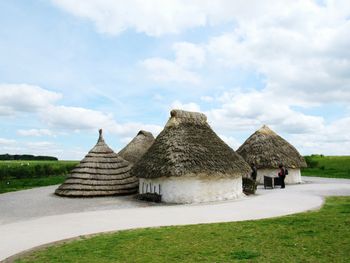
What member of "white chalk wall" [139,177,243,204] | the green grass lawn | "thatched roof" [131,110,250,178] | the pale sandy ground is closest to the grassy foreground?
the pale sandy ground

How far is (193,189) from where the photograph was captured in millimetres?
21750

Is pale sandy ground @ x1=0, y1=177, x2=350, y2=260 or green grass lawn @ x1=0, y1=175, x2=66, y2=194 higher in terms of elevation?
green grass lawn @ x1=0, y1=175, x2=66, y2=194

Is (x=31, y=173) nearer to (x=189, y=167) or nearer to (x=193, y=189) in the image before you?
(x=193, y=189)

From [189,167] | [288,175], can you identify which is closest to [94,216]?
[189,167]

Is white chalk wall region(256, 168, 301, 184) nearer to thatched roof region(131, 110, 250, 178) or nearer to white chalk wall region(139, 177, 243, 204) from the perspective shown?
thatched roof region(131, 110, 250, 178)

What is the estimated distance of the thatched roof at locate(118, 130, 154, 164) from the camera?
3381cm

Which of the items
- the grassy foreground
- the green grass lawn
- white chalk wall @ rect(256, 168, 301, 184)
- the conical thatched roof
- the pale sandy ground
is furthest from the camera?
white chalk wall @ rect(256, 168, 301, 184)

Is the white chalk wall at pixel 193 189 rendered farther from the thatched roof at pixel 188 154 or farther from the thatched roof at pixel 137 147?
the thatched roof at pixel 137 147

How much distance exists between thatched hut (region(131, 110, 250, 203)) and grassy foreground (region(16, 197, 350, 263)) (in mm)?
8140

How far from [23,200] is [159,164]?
839 centimetres

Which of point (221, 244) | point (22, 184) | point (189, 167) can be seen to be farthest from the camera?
point (22, 184)

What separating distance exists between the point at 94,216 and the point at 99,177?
31.5 feet

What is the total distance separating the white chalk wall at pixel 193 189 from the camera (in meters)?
21.7

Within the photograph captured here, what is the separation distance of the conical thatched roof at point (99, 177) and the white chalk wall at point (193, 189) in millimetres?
3901
